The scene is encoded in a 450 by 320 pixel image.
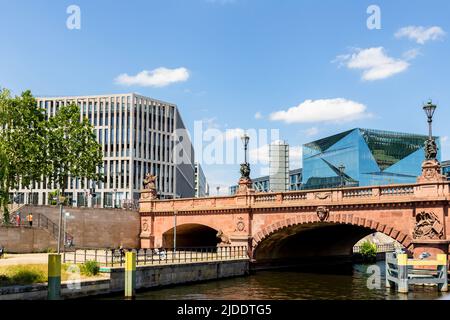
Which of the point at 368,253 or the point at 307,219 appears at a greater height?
the point at 307,219

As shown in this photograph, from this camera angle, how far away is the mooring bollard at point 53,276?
84.5ft

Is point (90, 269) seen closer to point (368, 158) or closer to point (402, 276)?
point (402, 276)

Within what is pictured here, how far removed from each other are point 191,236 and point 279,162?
72.8ft

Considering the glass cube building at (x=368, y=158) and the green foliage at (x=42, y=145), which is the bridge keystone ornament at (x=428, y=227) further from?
the glass cube building at (x=368, y=158)

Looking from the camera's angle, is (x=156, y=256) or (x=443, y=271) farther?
(x=156, y=256)

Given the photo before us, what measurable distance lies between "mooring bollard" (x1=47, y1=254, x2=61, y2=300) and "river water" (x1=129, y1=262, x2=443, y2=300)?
595cm

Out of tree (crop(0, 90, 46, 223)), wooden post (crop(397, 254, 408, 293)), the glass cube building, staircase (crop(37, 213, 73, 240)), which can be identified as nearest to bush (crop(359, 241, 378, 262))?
wooden post (crop(397, 254, 408, 293))

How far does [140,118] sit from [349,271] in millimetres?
71861

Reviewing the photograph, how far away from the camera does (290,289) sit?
1384 inches

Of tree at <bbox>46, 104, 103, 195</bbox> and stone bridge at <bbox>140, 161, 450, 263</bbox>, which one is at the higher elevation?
tree at <bbox>46, 104, 103, 195</bbox>

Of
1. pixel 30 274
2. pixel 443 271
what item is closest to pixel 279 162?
pixel 443 271

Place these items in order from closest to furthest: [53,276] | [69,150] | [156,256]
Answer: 1. [53,276]
2. [156,256]
3. [69,150]

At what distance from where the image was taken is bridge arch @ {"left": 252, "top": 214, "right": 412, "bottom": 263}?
38.9 meters

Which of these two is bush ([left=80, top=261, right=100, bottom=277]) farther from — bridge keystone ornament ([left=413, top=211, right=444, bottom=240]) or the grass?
bridge keystone ornament ([left=413, top=211, right=444, bottom=240])
